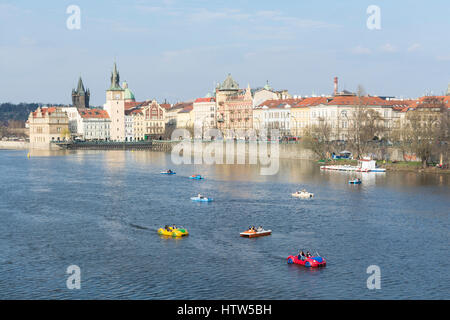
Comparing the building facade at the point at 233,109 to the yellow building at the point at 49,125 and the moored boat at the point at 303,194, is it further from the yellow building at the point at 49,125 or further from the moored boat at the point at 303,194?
the moored boat at the point at 303,194

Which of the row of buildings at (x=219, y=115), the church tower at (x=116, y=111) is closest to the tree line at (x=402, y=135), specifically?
the row of buildings at (x=219, y=115)

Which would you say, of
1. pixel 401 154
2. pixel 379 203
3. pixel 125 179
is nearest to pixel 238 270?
pixel 379 203

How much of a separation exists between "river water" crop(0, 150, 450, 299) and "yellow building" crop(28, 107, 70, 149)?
Result: 116 meters

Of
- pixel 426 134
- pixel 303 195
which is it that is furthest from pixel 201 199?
pixel 426 134

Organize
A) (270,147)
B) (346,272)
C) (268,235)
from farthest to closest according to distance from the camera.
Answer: (270,147) < (268,235) < (346,272)

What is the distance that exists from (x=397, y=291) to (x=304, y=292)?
4236 millimetres

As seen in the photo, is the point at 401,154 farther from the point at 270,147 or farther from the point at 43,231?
the point at 43,231

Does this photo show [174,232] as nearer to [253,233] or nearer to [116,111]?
[253,233]

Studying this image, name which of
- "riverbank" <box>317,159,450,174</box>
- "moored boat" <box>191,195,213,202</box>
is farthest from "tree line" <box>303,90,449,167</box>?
"moored boat" <box>191,195,213,202</box>

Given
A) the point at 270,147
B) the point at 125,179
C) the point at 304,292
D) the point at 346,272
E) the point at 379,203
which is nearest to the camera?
the point at 304,292

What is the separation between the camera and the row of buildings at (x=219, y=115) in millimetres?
135375

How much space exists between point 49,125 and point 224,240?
15326 cm

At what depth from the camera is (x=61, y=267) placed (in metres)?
35.6

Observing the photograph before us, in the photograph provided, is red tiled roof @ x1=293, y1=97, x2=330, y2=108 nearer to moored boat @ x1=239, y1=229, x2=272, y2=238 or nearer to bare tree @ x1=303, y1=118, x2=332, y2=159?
bare tree @ x1=303, y1=118, x2=332, y2=159
